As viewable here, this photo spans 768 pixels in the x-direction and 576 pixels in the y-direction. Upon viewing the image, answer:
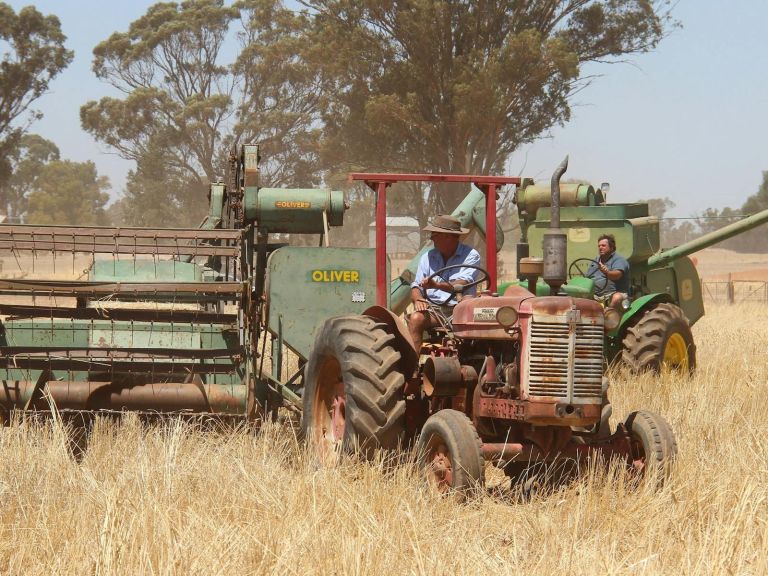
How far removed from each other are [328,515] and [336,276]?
3640 mm

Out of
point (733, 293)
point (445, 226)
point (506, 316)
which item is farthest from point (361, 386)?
point (733, 293)

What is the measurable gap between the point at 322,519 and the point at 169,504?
762 millimetres

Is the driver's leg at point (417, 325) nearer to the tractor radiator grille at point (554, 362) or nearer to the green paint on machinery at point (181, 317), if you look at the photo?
the tractor radiator grille at point (554, 362)

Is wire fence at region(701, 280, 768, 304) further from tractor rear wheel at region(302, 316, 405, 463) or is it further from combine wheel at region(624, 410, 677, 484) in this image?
combine wheel at region(624, 410, 677, 484)

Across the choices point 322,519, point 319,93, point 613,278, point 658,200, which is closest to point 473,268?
point 322,519

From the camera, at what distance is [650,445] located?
5.88 metres

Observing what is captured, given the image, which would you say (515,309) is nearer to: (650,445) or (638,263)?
(650,445)

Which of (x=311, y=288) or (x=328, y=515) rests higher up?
(x=311, y=288)

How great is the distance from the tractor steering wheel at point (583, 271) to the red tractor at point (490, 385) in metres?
4.06

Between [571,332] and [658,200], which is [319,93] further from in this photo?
[658,200]

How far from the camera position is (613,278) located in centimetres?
1080

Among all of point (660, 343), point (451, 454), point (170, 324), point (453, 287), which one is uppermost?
point (453, 287)

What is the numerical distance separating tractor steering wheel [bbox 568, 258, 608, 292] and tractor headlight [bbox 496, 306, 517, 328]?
5012mm

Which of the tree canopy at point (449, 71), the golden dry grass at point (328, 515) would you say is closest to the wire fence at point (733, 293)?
the tree canopy at point (449, 71)
